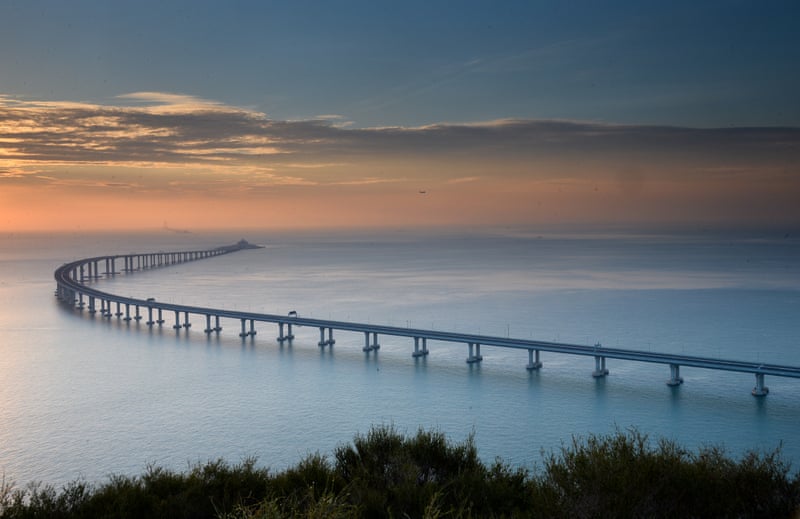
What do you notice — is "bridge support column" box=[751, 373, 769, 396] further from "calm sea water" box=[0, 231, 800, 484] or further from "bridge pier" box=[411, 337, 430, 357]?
"bridge pier" box=[411, 337, 430, 357]

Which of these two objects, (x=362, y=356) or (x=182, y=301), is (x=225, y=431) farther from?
(x=182, y=301)

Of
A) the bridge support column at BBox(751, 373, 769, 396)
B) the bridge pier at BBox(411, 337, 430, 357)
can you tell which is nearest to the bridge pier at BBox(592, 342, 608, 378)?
the bridge support column at BBox(751, 373, 769, 396)

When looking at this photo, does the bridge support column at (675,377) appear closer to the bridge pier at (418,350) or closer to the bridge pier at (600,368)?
the bridge pier at (600,368)

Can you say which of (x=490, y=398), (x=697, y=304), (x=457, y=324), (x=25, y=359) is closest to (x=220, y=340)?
(x=25, y=359)

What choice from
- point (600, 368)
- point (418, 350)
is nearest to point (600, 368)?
point (600, 368)

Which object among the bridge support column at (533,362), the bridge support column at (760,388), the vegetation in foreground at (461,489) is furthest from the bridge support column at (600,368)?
the vegetation in foreground at (461,489)
